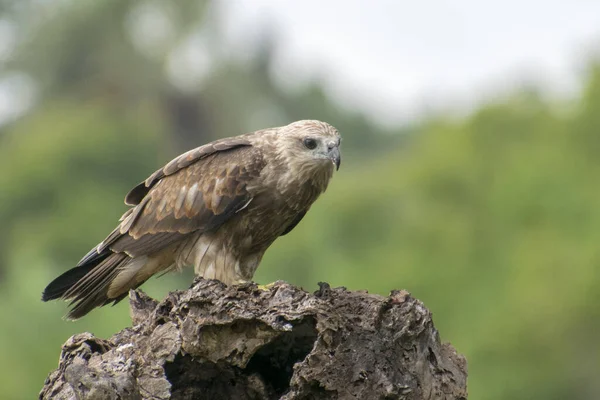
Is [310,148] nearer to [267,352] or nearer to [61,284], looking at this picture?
[61,284]

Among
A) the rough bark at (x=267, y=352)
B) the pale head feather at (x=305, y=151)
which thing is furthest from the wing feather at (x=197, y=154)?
the rough bark at (x=267, y=352)

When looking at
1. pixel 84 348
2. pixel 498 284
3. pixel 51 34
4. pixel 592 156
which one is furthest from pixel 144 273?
pixel 51 34

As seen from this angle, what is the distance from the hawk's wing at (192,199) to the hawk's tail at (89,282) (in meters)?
0.07

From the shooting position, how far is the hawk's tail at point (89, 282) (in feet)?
35.4

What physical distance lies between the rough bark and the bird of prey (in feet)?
7.13

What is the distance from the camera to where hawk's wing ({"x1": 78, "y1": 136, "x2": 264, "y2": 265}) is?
35.9 feet

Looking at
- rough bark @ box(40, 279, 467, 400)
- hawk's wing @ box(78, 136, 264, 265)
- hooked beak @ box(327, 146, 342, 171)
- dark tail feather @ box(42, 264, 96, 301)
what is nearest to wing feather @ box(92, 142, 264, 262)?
hawk's wing @ box(78, 136, 264, 265)

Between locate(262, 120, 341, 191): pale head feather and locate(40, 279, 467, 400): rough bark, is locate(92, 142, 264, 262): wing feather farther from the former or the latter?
locate(40, 279, 467, 400): rough bark

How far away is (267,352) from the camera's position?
28.9 ft

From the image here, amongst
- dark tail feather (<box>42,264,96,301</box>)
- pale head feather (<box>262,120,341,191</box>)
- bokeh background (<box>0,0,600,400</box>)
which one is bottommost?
dark tail feather (<box>42,264,96,301</box>)

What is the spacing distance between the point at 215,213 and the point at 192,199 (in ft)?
0.92

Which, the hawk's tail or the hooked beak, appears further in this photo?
the hooked beak

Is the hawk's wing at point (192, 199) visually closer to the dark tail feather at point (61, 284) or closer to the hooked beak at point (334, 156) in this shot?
the dark tail feather at point (61, 284)

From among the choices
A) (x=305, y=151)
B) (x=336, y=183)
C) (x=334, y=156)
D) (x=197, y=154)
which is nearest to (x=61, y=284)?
(x=197, y=154)
